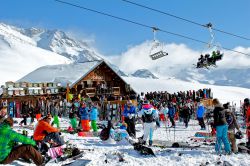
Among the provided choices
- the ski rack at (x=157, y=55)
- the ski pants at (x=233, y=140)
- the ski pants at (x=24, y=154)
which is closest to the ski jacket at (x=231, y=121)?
the ski pants at (x=233, y=140)

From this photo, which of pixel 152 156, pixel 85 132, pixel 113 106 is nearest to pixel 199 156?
pixel 152 156

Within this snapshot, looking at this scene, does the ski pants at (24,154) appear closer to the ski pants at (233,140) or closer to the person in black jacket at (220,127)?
the person in black jacket at (220,127)

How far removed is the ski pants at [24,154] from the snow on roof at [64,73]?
83.7 ft

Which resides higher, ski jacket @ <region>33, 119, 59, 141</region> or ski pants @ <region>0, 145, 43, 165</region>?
ski jacket @ <region>33, 119, 59, 141</region>

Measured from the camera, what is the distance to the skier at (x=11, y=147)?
338 inches

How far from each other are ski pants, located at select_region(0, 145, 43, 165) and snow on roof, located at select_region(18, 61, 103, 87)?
25505 mm

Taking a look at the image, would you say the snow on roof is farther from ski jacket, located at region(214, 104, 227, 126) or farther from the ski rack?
ski jacket, located at region(214, 104, 227, 126)

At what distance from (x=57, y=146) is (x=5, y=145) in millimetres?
2083

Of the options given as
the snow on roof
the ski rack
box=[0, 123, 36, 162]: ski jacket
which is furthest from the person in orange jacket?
the snow on roof

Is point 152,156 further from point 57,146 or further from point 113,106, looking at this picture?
point 113,106

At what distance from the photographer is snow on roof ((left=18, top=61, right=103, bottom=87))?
119 feet

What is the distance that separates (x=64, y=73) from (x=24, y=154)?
31791 millimetres

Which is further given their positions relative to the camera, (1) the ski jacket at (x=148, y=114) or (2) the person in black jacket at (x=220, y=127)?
(1) the ski jacket at (x=148, y=114)

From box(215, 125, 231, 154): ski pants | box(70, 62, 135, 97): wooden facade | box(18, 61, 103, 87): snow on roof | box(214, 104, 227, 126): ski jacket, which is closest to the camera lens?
box(215, 125, 231, 154): ski pants
